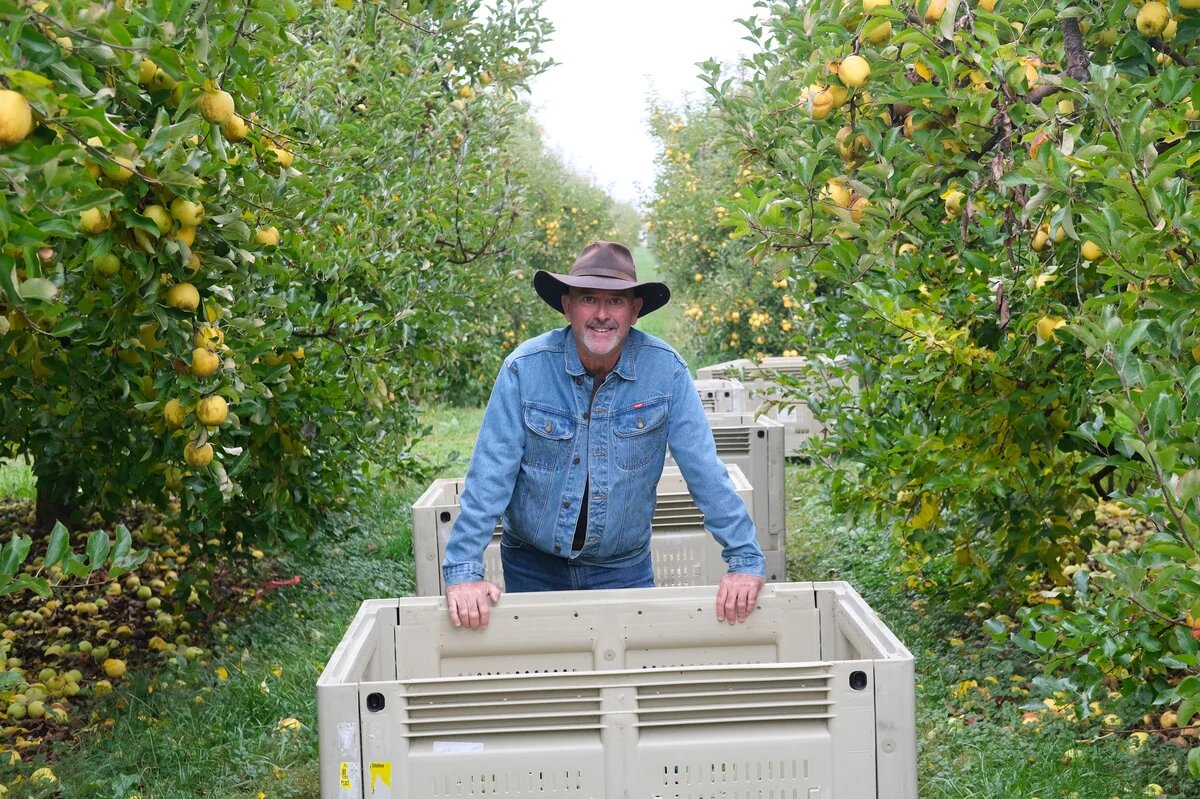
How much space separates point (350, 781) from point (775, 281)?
8.78 feet

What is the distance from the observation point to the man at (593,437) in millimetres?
3039

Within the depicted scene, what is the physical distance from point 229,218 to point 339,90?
3197 millimetres

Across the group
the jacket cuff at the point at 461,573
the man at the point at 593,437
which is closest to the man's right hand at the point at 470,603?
the jacket cuff at the point at 461,573

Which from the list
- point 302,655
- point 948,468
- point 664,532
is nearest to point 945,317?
point 948,468

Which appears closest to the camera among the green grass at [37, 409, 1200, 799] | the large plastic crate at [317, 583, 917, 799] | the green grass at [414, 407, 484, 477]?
the large plastic crate at [317, 583, 917, 799]

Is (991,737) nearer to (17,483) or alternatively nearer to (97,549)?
(97,549)

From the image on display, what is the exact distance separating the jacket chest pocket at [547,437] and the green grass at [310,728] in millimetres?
1581

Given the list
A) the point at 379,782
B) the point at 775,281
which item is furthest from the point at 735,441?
the point at 379,782

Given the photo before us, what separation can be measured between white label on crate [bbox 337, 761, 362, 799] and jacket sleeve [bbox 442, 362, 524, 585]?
30.6 inches

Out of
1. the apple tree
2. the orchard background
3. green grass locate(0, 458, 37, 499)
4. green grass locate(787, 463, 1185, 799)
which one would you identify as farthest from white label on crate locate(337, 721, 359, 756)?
green grass locate(0, 458, 37, 499)

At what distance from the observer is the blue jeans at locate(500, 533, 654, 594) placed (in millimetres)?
3240

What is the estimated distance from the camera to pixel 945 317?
12.0 feet

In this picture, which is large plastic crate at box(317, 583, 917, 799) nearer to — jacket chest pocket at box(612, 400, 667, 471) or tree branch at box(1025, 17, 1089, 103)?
jacket chest pocket at box(612, 400, 667, 471)

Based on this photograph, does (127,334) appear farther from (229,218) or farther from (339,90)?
(339,90)
